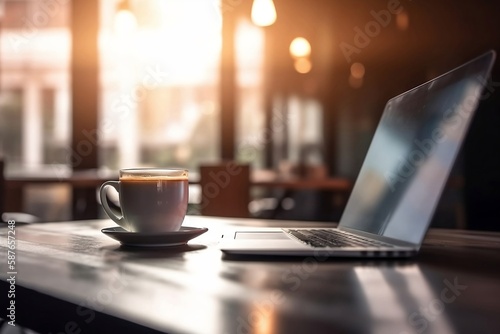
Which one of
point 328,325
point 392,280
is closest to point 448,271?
point 392,280

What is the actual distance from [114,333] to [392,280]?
31 cm

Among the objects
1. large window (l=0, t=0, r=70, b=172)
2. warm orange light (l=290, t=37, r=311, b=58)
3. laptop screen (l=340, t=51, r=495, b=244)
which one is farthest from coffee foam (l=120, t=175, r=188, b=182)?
warm orange light (l=290, t=37, r=311, b=58)

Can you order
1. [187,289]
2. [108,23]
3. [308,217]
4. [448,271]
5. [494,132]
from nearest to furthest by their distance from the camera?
[187,289]
[448,271]
[494,132]
[108,23]
[308,217]

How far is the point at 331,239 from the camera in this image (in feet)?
3.02

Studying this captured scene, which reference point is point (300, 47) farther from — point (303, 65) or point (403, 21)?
point (403, 21)

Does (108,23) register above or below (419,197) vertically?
above

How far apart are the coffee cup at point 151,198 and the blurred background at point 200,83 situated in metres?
3.82

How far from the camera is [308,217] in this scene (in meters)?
5.98

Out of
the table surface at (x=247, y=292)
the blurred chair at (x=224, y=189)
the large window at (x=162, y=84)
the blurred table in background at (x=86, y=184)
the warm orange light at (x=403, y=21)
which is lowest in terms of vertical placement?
the blurred table in background at (x=86, y=184)

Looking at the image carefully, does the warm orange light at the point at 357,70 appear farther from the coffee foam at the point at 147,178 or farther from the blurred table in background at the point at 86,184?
the coffee foam at the point at 147,178

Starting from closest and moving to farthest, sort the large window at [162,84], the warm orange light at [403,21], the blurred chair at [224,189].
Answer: the blurred chair at [224,189], the warm orange light at [403,21], the large window at [162,84]

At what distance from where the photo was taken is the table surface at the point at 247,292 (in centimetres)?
45

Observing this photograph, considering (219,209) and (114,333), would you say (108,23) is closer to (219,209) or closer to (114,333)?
(219,209)

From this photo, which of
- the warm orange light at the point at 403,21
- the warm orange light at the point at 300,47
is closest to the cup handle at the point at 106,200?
the warm orange light at the point at 403,21
